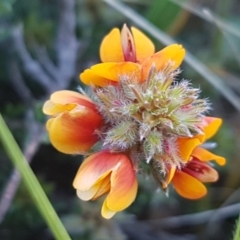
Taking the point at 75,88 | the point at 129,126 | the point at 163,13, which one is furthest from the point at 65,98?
the point at 163,13

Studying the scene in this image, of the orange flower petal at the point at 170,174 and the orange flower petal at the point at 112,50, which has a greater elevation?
the orange flower petal at the point at 112,50

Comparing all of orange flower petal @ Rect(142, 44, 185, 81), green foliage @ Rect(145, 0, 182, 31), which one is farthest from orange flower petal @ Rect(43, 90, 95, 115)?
green foliage @ Rect(145, 0, 182, 31)

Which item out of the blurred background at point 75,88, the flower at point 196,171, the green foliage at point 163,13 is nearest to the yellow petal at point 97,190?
the flower at point 196,171

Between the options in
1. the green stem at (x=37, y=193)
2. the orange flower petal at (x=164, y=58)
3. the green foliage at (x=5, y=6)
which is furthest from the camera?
the green foliage at (x=5, y=6)

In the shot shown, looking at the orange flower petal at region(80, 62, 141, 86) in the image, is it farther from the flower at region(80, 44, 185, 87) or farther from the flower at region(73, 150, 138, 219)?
the flower at region(73, 150, 138, 219)

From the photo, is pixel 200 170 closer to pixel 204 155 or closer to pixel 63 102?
pixel 204 155

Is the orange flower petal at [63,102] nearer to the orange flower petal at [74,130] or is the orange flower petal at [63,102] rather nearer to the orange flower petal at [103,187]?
the orange flower petal at [74,130]

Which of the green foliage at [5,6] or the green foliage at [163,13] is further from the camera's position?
the green foliage at [163,13]
